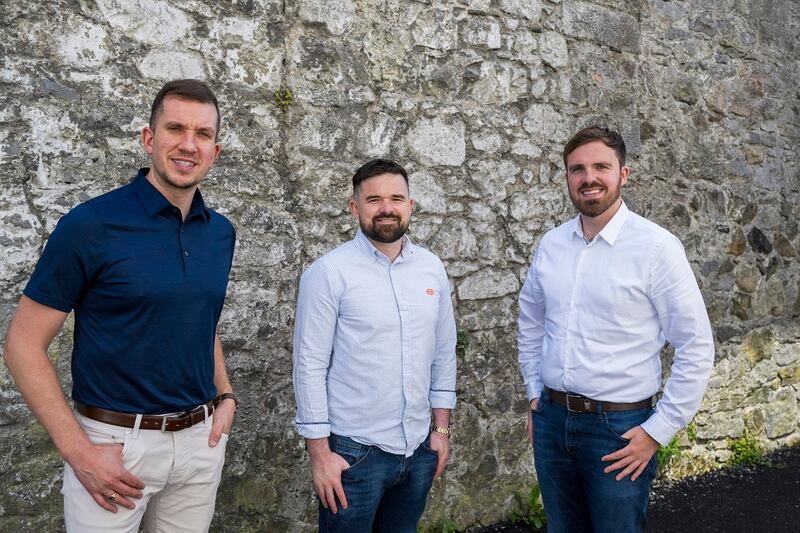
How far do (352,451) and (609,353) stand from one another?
3.04 ft

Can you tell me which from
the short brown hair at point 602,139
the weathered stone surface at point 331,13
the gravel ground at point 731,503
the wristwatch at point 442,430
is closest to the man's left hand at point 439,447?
the wristwatch at point 442,430

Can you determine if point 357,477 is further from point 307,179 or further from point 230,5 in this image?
point 230,5

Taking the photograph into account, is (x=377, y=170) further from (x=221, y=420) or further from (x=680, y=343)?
(x=680, y=343)

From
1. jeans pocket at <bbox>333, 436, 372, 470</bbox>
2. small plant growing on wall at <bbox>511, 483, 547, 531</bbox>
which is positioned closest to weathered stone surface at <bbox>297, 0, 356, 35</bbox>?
jeans pocket at <bbox>333, 436, 372, 470</bbox>

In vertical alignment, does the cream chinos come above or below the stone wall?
below

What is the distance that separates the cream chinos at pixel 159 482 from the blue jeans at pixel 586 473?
115 cm

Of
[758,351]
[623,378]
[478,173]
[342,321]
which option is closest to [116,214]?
[342,321]

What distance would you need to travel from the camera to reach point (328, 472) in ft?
7.49

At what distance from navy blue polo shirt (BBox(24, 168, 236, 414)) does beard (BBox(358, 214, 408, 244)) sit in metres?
0.56

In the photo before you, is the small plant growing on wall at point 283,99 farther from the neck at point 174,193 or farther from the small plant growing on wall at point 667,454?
the small plant growing on wall at point 667,454

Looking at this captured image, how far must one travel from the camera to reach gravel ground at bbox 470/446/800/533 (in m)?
3.99

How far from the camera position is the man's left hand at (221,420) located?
212 centimetres

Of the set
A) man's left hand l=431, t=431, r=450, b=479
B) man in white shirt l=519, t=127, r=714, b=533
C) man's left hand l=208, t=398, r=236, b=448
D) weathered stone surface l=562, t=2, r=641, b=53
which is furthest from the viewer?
weathered stone surface l=562, t=2, r=641, b=53

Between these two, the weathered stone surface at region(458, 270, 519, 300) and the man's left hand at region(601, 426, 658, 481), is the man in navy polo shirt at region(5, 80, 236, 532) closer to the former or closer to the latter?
the man's left hand at region(601, 426, 658, 481)
